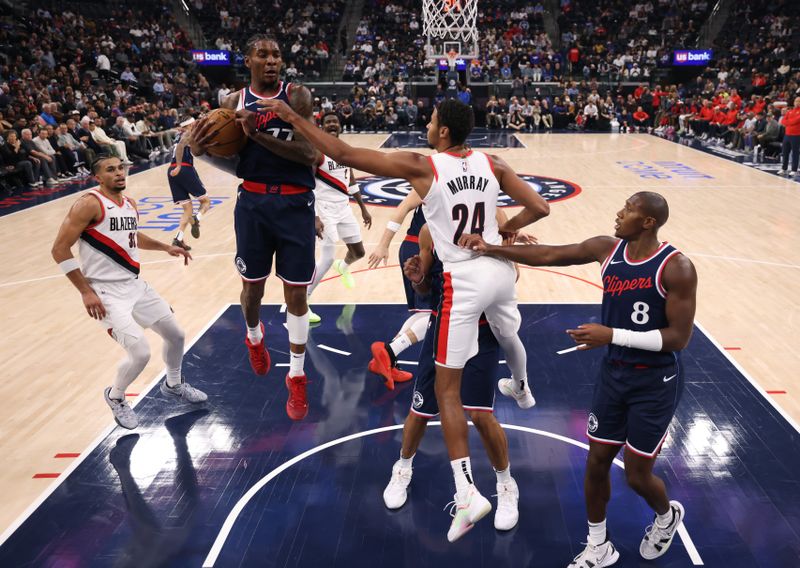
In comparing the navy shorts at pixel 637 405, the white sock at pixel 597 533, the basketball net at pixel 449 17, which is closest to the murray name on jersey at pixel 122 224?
the navy shorts at pixel 637 405

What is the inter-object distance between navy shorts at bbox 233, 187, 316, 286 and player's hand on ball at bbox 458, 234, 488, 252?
3.72 feet

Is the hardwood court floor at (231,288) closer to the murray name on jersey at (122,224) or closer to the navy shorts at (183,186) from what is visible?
the navy shorts at (183,186)

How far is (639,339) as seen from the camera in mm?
3027

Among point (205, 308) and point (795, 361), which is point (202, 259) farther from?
point (795, 361)

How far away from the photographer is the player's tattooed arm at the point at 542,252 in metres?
3.41

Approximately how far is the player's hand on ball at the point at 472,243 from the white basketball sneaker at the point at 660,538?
5.00 feet

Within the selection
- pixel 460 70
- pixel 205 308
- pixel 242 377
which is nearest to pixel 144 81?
pixel 460 70

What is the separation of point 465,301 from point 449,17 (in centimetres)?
1766

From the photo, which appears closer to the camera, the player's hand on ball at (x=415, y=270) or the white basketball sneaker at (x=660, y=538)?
the white basketball sneaker at (x=660, y=538)

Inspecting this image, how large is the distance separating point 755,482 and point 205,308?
204 inches

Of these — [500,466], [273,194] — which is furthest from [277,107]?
[500,466]

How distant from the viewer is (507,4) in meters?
31.2

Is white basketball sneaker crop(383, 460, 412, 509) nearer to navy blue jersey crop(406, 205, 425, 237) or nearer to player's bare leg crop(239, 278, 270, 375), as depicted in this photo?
player's bare leg crop(239, 278, 270, 375)

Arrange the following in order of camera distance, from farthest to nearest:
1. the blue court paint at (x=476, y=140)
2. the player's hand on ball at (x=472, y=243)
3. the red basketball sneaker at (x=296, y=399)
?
the blue court paint at (x=476, y=140) → the red basketball sneaker at (x=296, y=399) → the player's hand on ball at (x=472, y=243)
